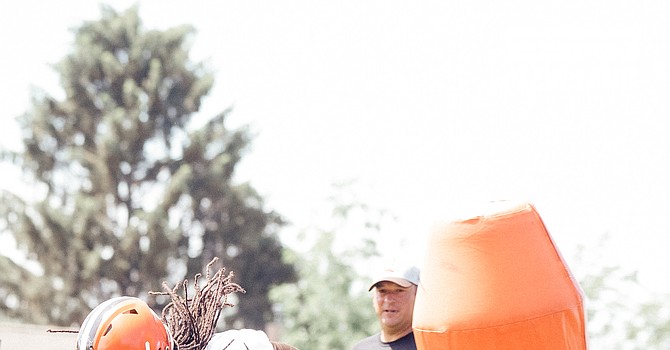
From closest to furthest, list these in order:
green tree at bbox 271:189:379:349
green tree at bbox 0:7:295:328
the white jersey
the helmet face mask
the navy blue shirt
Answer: the helmet face mask → the white jersey → the navy blue shirt → green tree at bbox 271:189:379:349 → green tree at bbox 0:7:295:328

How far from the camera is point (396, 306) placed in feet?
19.9

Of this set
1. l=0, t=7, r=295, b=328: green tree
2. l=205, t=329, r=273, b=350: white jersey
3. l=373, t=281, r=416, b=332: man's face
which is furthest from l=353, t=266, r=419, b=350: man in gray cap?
l=0, t=7, r=295, b=328: green tree

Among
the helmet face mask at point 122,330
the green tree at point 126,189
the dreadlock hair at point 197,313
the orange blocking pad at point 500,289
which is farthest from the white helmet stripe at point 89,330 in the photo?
the green tree at point 126,189

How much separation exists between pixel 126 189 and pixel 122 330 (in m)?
23.7

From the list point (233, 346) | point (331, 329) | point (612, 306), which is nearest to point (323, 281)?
point (331, 329)

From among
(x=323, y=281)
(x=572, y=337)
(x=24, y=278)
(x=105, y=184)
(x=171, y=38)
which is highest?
(x=171, y=38)

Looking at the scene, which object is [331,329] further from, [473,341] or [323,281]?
[473,341]

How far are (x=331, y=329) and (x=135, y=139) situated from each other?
11.1m

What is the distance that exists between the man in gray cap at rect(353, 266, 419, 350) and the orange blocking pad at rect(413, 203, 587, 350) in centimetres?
192

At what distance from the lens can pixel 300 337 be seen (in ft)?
60.7

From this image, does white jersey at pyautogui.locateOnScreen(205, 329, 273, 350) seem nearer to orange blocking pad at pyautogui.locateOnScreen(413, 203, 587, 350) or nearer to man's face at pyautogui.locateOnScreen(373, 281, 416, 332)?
orange blocking pad at pyautogui.locateOnScreen(413, 203, 587, 350)

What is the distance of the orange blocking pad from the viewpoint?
153 inches

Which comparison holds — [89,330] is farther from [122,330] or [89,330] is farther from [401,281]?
[401,281]

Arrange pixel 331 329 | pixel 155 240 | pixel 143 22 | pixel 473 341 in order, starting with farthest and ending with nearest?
1. pixel 143 22
2. pixel 155 240
3. pixel 331 329
4. pixel 473 341
